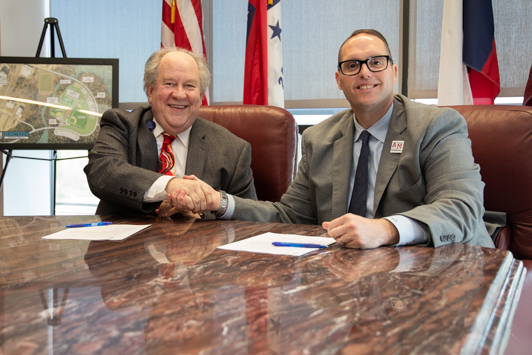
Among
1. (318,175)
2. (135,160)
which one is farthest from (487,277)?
(135,160)

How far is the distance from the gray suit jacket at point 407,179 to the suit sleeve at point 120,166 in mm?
395

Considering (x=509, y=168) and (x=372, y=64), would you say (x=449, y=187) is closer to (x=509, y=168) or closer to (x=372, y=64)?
(x=509, y=168)

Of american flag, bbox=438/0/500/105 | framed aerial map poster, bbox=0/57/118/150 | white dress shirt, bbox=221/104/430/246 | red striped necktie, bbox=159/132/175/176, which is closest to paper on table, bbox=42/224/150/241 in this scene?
white dress shirt, bbox=221/104/430/246

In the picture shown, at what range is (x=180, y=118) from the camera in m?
2.26

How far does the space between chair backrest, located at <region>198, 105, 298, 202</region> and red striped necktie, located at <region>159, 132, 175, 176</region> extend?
0.38 m

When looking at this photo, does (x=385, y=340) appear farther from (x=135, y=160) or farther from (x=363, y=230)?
(x=135, y=160)

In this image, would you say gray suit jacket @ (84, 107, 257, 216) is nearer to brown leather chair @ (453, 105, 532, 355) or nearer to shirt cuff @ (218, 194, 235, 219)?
shirt cuff @ (218, 194, 235, 219)

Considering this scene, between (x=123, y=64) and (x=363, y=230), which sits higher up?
(x=123, y=64)

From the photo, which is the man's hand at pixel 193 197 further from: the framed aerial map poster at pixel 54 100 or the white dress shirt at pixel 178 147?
the framed aerial map poster at pixel 54 100

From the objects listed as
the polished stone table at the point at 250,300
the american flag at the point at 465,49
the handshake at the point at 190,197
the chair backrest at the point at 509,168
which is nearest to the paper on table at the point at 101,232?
the polished stone table at the point at 250,300

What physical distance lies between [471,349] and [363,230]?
24.7 inches

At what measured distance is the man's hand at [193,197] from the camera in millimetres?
1725

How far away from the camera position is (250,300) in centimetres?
72

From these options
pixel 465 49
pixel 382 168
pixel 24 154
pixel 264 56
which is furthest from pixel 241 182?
pixel 24 154
